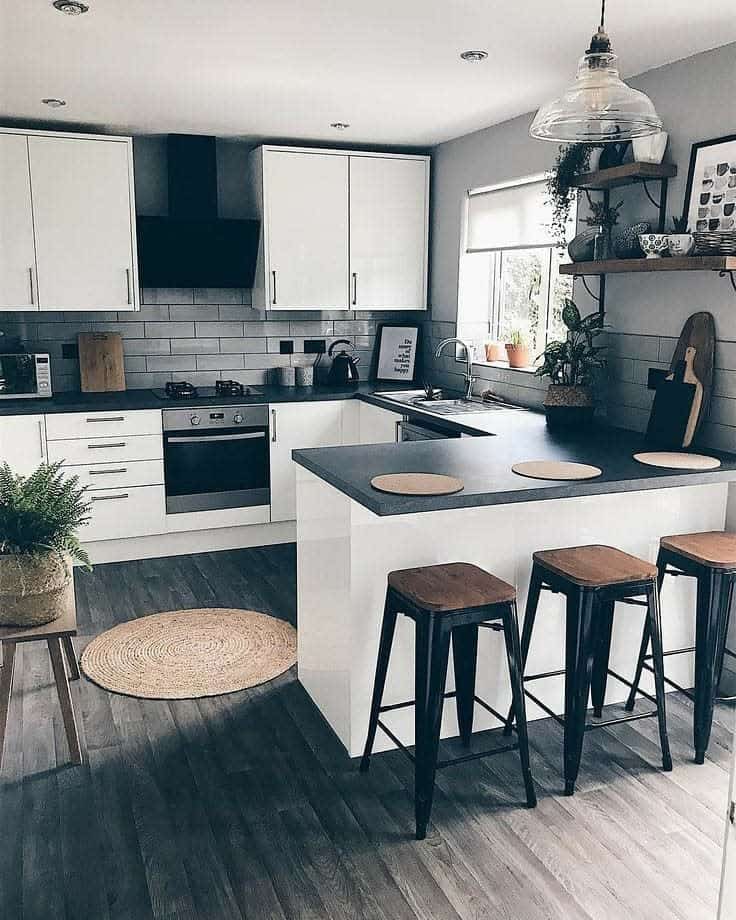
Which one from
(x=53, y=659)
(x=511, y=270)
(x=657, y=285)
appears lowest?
(x=53, y=659)

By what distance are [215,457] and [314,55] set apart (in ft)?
7.55

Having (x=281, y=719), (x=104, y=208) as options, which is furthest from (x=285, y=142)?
(x=281, y=719)

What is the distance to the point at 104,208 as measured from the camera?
15.6 feet

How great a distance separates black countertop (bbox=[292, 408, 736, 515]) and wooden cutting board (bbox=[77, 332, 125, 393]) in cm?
236

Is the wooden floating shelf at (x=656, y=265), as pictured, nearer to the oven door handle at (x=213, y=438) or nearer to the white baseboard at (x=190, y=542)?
the oven door handle at (x=213, y=438)

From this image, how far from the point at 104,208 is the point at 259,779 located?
3302mm

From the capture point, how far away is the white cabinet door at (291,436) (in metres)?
5.05

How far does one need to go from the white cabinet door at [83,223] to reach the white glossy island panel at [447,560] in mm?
2301

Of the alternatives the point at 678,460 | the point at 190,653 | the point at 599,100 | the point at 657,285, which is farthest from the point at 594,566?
the point at 190,653

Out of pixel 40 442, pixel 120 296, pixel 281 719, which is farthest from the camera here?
pixel 120 296

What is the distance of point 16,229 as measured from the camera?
4.58 metres

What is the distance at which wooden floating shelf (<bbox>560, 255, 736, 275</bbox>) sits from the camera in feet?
9.81

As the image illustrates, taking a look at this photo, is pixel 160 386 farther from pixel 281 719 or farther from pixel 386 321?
pixel 281 719

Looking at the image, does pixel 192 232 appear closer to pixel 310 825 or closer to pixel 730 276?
pixel 730 276
